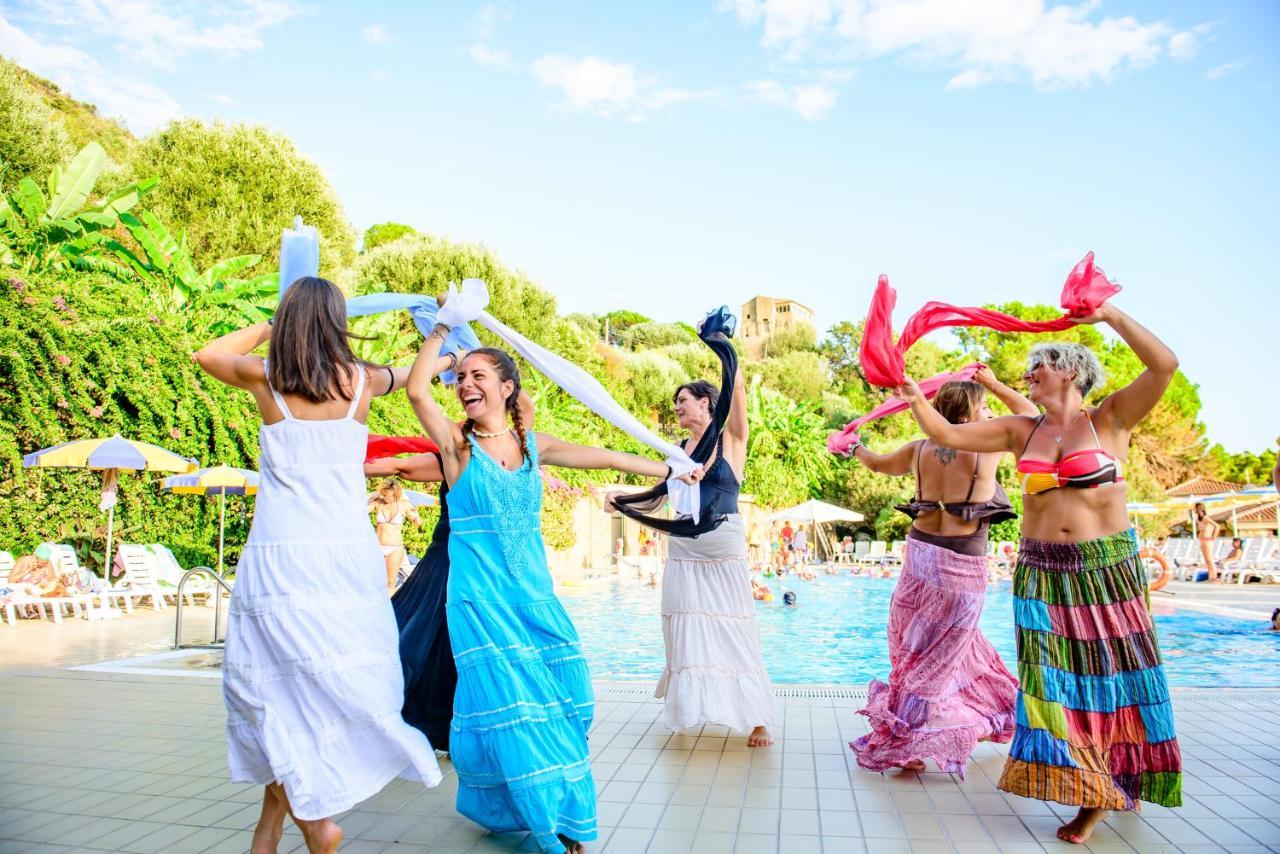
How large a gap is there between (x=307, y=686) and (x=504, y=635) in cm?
79

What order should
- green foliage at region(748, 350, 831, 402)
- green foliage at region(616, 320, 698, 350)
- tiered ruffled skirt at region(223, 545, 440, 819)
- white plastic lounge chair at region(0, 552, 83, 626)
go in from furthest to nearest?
green foliage at region(616, 320, 698, 350), green foliage at region(748, 350, 831, 402), white plastic lounge chair at region(0, 552, 83, 626), tiered ruffled skirt at region(223, 545, 440, 819)

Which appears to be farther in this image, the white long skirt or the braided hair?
the white long skirt

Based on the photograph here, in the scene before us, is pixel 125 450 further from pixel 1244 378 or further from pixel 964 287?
pixel 964 287

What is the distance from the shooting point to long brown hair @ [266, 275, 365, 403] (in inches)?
122

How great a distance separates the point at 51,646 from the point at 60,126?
19.3 metres

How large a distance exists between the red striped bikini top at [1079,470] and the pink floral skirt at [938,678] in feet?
2.91

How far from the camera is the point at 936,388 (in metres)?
5.45

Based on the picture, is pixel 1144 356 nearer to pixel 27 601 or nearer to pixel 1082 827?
pixel 1082 827

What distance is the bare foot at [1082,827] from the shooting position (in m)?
3.61

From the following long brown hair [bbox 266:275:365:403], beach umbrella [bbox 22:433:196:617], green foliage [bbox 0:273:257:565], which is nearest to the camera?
long brown hair [bbox 266:275:365:403]

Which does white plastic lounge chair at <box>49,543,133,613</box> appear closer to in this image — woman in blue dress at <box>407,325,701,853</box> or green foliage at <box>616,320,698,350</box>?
woman in blue dress at <box>407,325,701,853</box>

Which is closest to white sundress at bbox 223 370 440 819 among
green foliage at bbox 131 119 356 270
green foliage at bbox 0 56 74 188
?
green foliage at bbox 0 56 74 188

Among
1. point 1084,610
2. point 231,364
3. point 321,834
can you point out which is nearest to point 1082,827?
point 1084,610

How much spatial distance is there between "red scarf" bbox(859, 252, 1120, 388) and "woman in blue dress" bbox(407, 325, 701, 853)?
4.15 feet
